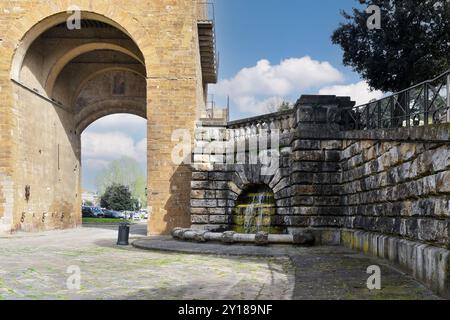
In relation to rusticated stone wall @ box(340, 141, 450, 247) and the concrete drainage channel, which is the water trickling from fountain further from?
rusticated stone wall @ box(340, 141, 450, 247)

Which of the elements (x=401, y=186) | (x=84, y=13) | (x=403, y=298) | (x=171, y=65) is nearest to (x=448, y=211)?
(x=403, y=298)

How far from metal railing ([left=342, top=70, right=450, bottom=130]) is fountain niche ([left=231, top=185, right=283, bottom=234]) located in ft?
10.7

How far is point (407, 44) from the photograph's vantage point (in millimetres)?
21719

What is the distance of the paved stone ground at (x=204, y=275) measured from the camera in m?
6.57

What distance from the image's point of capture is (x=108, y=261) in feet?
34.3

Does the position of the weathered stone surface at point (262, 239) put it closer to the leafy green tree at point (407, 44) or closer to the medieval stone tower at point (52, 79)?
the medieval stone tower at point (52, 79)

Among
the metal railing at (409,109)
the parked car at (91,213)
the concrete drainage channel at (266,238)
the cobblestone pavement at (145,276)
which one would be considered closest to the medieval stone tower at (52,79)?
the concrete drainage channel at (266,238)

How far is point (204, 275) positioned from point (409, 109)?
4.34m

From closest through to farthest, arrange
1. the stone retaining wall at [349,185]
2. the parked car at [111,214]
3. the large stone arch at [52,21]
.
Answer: the stone retaining wall at [349,185]
the large stone arch at [52,21]
the parked car at [111,214]

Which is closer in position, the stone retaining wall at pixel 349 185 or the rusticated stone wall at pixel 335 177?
the stone retaining wall at pixel 349 185

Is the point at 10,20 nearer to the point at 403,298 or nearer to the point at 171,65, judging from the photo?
the point at 171,65

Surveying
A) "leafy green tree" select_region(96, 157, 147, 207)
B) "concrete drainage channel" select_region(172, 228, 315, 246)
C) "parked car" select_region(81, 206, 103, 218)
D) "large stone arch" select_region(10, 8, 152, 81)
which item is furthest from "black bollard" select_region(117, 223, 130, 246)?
"leafy green tree" select_region(96, 157, 147, 207)

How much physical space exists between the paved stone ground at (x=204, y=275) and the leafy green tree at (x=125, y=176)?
7903 cm
